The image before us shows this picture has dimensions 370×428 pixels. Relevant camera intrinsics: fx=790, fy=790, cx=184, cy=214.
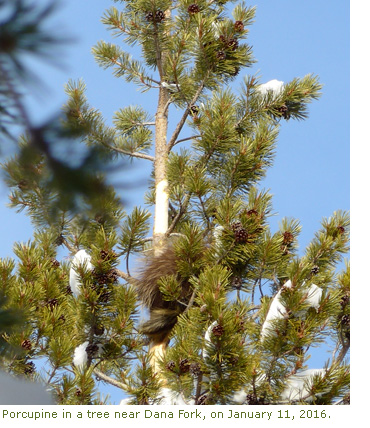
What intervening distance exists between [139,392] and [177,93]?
2.25 metres

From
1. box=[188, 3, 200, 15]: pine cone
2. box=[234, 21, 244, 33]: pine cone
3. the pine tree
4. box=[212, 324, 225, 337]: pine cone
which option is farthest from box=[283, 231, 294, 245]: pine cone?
box=[188, 3, 200, 15]: pine cone

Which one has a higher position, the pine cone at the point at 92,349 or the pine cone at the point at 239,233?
the pine cone at the point at 239,233

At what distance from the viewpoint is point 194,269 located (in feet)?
14.5

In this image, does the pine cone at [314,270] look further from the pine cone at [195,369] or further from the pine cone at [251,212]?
the pine cone at [195,369]

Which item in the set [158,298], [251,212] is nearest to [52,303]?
[158,298]

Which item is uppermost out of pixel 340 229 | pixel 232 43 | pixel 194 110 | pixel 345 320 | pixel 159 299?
pixel 232 43

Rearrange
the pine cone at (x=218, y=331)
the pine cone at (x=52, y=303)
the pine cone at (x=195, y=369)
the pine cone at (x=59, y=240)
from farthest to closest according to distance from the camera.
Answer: the pine cone at (x=59, y=240), the pine cone at (x=52, y=303), the pine cone at (x=195, y=369), the pine cone at (x=218, y=331)

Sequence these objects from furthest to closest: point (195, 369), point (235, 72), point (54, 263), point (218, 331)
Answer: point (235, 72) → point (54, 263) → point (195, 369) → point (218, 331)

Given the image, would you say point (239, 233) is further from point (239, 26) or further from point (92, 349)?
point (239, 26)

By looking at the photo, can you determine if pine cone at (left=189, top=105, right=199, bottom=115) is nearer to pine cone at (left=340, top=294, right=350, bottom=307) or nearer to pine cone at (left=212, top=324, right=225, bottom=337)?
pine cone at (left=340, top=294, right=350, bottom=307)

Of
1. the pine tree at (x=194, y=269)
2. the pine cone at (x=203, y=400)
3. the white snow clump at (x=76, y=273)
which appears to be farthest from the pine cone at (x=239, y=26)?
the pine cone at (x=203, y=400)

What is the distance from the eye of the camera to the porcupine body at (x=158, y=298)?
463cm
